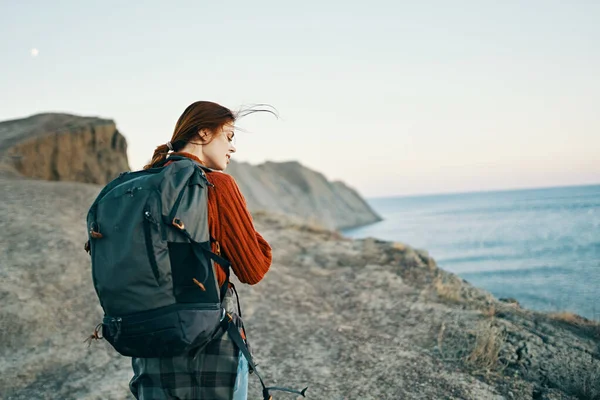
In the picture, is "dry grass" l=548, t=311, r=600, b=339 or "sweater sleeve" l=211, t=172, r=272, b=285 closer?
"sweater sleeve" l=211, t=172, r=272, b=285

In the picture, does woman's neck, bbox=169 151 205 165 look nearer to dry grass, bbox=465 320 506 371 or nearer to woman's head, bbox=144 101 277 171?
woman's head, bbox=144 101 277 171

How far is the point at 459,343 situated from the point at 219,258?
3.69m

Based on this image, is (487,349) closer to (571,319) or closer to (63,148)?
(571,319)

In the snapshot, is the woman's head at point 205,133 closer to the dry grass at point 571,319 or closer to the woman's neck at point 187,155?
the woman's neck at point 187,155

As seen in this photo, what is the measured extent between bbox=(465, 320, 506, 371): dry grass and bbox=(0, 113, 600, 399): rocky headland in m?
0.01

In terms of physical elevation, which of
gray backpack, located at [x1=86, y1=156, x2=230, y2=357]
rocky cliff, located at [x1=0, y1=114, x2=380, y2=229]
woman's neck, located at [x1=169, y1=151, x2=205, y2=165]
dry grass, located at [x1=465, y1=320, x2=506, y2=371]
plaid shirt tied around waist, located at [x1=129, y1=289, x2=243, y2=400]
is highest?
rocky cliff, located at [x1=0, y1=114, x2=380, y2=229]

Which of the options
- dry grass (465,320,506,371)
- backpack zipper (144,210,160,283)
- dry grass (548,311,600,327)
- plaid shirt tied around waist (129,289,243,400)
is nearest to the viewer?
backpack zipper (144,210,160,283)

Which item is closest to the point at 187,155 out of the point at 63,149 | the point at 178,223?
the point at 178,223

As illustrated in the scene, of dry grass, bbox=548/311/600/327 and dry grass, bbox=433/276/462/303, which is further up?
dry grass, bbox=433/276/462/303

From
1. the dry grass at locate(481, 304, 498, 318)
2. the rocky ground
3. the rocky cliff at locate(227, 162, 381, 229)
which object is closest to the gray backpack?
the rocky ground

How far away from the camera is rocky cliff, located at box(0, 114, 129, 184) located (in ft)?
29.3

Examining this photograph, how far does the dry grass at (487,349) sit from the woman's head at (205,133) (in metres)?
3.38

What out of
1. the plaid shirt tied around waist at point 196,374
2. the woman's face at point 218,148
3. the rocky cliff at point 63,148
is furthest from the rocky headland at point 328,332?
the woman's face at point 218,148

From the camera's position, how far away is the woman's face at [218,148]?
1880 mm
